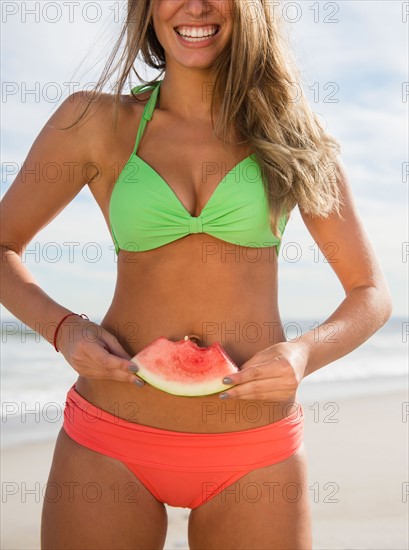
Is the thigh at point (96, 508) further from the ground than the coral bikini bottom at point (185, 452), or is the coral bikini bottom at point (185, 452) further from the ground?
the coral bikini bottom at point (185, 452)

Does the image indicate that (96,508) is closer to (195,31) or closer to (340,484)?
(195,31)

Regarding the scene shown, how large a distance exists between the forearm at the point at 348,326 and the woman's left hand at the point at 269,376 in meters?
0.17

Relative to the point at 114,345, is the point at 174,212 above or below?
above

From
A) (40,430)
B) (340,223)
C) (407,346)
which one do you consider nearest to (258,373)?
(340,223)

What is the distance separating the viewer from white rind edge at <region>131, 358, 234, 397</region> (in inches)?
102

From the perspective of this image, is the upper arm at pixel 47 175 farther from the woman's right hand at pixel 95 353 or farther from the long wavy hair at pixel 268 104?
the woman's right hand at pixel 95 353

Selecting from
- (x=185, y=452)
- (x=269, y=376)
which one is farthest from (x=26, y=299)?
(x=269, y=376)

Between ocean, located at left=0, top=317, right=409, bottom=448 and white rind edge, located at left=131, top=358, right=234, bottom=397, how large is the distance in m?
6.39

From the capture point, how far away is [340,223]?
3035 millimetres

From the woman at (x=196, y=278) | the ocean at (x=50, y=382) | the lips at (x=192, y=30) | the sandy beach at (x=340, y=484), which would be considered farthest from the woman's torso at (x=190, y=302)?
the ocean at (x=50, y=382)

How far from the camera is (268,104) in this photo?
3170 millimetres

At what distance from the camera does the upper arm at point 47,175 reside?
9.95ft

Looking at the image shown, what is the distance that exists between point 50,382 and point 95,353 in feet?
36.4

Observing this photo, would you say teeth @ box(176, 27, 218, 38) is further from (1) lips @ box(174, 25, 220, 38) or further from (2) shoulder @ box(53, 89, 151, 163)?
(2) shoulder @ box(53, 89, 151, 163)
